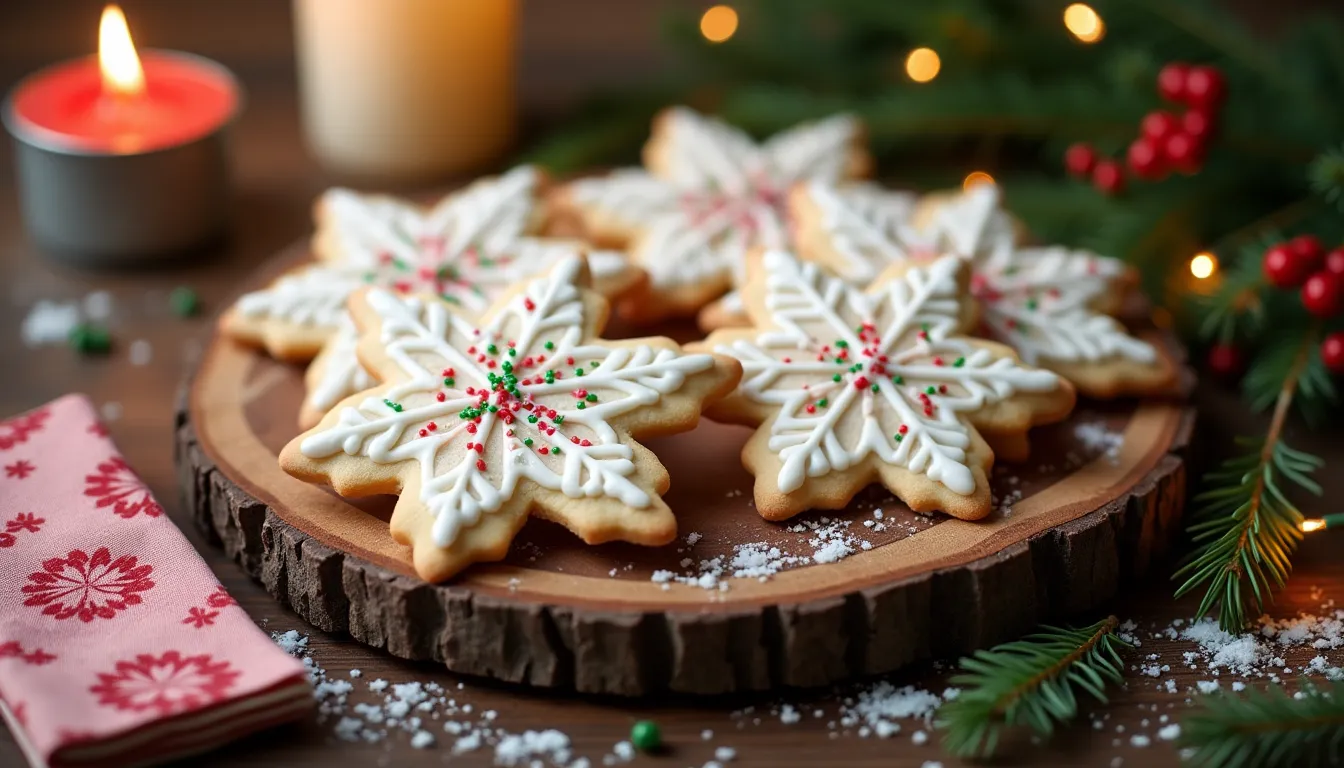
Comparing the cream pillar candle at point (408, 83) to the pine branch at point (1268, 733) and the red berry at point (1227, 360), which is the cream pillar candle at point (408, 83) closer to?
the red berry at point (1227, 360)

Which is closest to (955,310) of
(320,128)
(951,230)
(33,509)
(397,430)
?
(951,230)

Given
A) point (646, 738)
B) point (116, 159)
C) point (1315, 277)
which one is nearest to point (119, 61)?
point (116, 159)

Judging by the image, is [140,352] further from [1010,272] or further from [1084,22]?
[1084,22]

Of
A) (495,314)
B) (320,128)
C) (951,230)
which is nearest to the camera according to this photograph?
(495,314)

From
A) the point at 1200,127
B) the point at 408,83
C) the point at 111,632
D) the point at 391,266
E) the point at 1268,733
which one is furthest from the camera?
the point at 408,83

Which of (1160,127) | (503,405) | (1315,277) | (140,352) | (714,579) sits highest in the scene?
(1160,127)

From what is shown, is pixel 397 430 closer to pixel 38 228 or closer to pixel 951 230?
pixel 951 230

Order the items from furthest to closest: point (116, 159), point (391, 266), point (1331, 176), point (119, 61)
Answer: point (119, 61) → point (116, 159) → point (391, 266) → point (1331, 176)
